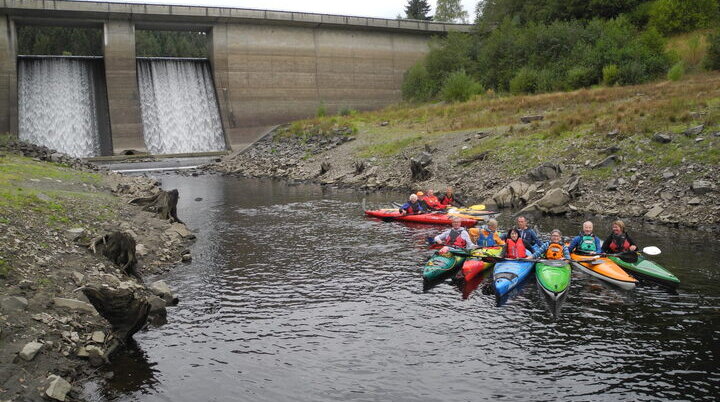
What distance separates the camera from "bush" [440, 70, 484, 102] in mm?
47844

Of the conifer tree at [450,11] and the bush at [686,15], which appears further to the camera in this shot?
the conifer tree at [450,11]

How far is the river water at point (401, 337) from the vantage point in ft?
29.1

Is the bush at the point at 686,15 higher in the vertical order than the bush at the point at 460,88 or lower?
higher

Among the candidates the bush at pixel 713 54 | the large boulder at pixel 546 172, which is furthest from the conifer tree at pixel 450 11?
the large boulder at pixel 546 172

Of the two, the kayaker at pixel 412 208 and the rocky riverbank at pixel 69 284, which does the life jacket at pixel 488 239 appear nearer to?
the kayaker at pixel 412 208

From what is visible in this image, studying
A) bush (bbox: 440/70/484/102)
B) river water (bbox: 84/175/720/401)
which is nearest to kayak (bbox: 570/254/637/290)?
river water (bbox: 84/175/720/401)

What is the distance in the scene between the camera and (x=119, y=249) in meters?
13.3

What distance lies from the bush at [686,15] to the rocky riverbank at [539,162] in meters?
16.0

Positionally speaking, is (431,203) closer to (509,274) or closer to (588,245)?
(588,245)

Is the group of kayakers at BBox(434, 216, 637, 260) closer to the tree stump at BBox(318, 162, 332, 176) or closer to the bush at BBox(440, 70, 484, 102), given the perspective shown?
the tree stump at BBox(318, 162, 332, 176)

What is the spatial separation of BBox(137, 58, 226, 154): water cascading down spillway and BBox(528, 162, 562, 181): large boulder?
32.1 m

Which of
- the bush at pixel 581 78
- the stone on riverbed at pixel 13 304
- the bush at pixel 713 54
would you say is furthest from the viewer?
the bush at pixel 581 78

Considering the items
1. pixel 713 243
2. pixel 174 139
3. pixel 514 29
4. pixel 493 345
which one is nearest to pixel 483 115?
pixel 514 29

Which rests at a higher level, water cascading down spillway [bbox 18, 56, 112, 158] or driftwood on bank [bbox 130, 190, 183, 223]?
water cascading down spillway [bbox 18, 56, 112, 158]
